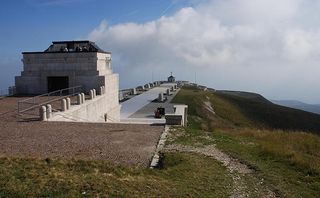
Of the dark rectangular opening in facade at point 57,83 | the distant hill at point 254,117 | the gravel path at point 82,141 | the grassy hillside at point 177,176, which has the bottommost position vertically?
the distant hill at point 254,117

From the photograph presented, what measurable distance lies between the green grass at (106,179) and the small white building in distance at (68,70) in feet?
57.2

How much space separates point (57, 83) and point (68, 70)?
2.63 m

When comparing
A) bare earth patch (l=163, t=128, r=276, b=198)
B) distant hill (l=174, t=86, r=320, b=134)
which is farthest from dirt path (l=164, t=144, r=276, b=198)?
distant hill (l=174, t=86, r=320, b=134)

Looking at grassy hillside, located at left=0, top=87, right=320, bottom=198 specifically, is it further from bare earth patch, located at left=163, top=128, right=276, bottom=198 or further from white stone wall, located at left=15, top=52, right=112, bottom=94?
white stone wall, located at left=15, top=52, right=112, bottom=94

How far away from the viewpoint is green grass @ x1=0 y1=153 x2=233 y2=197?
8562 mm

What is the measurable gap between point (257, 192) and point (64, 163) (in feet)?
→ 16.6

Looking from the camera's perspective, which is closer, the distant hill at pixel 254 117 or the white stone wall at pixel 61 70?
the white stone wall at pixel 61 70

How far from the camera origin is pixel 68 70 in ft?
94.9

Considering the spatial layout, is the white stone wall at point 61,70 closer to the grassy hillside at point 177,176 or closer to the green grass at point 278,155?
the green grass at point 278,155

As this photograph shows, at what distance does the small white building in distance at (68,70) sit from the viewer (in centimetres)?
2842

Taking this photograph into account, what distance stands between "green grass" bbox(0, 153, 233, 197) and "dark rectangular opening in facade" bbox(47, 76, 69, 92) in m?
19.8

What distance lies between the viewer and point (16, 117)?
18656 millimetres

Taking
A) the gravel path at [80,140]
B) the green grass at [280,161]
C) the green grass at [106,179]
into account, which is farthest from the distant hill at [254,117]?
the green grass at [106,179]

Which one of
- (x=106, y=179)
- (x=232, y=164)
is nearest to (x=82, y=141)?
(x=106, y=179)
